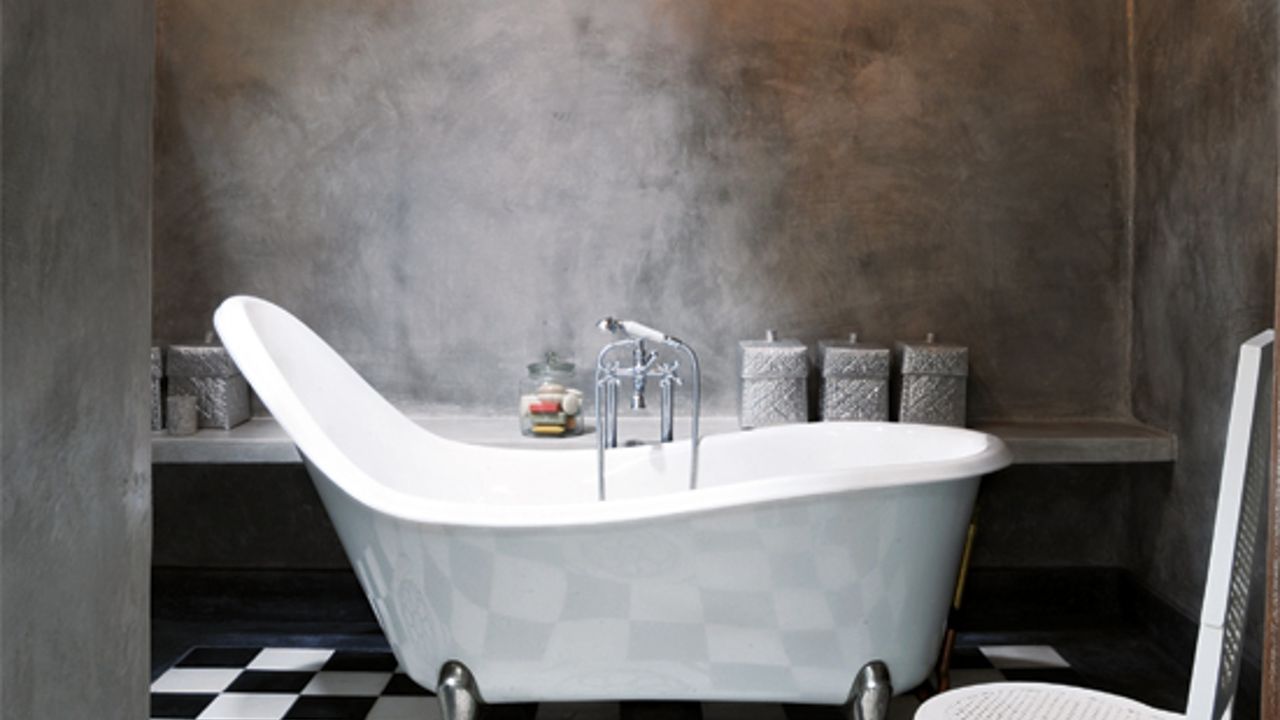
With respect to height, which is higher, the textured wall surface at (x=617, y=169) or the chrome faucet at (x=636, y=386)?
the textured wall surface at (x=617, y=169)

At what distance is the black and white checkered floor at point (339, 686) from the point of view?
2.84m

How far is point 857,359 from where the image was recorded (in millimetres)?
3357

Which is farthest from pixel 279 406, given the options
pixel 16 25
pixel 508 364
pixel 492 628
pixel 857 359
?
pixel 16 25

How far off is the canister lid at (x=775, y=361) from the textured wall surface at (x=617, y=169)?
0.24m

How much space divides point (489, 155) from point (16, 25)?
2.81 meters

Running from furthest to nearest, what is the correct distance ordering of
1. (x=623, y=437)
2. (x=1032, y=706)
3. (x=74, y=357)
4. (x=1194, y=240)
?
(x=623, y=437) → (x=1194, y=240) → (x=1032, y=706) → (x=74, y=357)

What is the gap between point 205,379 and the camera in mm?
3336

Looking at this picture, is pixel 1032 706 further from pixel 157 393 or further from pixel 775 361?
pixel 157 393

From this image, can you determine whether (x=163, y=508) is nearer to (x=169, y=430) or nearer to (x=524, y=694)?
(x=169, y=430)

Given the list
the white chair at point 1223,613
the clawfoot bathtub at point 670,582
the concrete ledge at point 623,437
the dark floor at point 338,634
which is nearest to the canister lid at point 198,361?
the concrete ledge at point 623,437

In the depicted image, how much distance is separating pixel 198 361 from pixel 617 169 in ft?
4.15

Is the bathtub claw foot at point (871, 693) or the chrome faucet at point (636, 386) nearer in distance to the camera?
the bathtub claw foot at point (871, 693)

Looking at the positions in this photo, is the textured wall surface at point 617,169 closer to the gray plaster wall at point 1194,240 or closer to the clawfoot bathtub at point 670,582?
the gray plaster wall at point 1194,240

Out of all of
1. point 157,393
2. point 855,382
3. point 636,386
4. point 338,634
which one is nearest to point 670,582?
point 636,386
